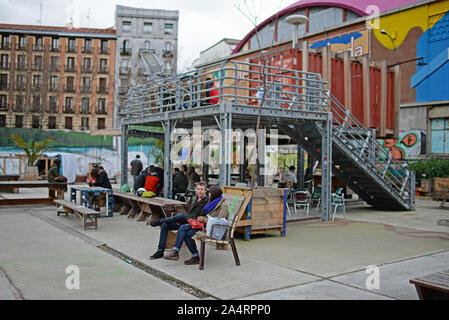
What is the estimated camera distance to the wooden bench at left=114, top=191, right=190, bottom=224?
9.84 m

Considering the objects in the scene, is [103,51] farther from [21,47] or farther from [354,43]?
[354,43]

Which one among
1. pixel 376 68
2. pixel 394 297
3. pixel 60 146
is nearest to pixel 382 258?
pixel 394 297

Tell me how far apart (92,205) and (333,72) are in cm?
936

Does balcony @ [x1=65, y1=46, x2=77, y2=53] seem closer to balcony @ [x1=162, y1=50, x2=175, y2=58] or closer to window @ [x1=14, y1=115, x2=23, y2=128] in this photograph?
window @ [x1=14, y1=115, x2=23, y2=128]

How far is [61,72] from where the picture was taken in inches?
2427

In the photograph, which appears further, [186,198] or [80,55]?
[80,55]

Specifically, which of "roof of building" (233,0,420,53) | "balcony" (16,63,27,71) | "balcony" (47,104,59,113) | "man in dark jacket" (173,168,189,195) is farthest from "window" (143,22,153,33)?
"man in dark jacket" (173,168,189,195)

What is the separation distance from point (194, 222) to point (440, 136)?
70.8ft

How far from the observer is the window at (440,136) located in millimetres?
23969

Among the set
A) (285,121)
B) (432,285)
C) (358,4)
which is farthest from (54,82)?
(432,285)

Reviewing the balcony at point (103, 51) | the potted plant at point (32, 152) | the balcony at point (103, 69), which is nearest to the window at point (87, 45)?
the balcony at point (103, 51)

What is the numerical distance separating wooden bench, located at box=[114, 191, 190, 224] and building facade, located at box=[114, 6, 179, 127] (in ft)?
170

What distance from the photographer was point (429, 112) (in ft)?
81.1
